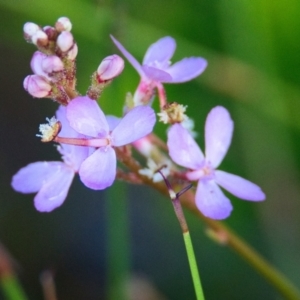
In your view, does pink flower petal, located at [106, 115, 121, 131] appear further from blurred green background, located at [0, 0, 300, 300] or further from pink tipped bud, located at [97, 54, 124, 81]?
blurred green background, located at [0, 0, 300, 300]

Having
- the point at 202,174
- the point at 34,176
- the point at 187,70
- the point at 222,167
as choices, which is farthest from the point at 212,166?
the point at 222,167

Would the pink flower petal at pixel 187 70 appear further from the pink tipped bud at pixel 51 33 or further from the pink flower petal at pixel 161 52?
the pink tipped bud at pixel 51 33

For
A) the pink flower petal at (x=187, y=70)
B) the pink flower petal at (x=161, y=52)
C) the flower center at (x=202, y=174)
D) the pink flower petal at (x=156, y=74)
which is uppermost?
the pink flower petal at (x=161, y=52)

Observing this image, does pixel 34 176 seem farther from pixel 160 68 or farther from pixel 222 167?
pixel 222 167

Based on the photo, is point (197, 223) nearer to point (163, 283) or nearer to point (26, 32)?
point (163, 283)

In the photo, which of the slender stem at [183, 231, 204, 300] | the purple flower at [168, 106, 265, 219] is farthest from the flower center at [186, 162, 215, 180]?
the slender stem at [183, 231, 204, 300]

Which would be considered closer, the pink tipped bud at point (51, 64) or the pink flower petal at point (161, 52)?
the pink tipped bud at point (51, 64)

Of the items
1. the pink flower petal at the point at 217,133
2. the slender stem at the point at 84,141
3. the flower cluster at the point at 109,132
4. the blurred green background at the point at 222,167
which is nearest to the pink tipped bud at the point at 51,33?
the flower cluster at the point at 109,132
